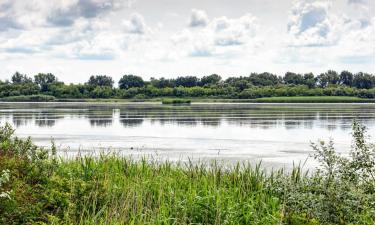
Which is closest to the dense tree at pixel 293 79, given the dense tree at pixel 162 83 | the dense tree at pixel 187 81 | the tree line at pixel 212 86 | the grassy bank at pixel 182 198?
the tree line at pixel 212 86

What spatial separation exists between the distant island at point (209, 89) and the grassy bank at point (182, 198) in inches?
4321

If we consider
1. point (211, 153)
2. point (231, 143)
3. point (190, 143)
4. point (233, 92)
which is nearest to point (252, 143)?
point (231, 143)

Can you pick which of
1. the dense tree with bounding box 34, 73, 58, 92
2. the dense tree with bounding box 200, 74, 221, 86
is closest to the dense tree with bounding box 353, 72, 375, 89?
the dense tree with bounding box 200, 74, 221, 86

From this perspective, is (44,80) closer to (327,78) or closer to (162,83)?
(162,83)

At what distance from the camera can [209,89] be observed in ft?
472

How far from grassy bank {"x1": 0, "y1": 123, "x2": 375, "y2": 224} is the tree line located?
125 metres

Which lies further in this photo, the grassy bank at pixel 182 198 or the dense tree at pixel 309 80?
the dense tree at pixel 309 80

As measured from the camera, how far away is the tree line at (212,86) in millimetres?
135750

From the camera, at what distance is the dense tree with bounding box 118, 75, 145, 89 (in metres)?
163

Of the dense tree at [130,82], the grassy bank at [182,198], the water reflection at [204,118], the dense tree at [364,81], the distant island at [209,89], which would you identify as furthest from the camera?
A: the dense tree at [130,82]

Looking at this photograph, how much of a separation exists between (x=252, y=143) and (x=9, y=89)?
449 ft

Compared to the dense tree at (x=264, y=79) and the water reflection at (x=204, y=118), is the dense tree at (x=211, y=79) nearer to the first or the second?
the dense tree at (x=264, y=79)

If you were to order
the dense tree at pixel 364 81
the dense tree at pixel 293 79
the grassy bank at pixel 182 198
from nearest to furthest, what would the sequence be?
the grassy bank at pixel 182 198, the dense tree at pixel 364 81, the dense tree at pixel 293 79

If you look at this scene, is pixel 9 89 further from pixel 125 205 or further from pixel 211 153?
pixel 125 205
